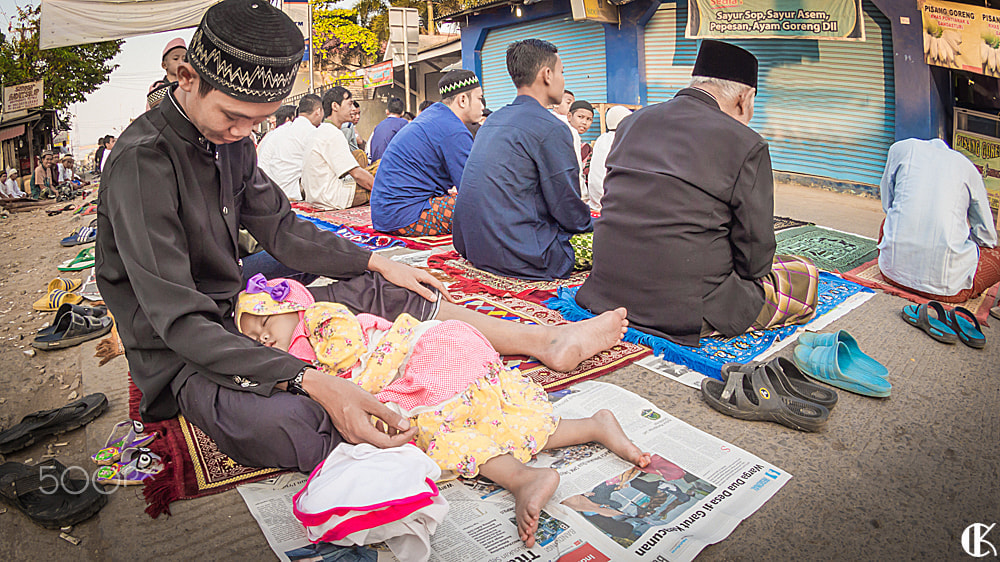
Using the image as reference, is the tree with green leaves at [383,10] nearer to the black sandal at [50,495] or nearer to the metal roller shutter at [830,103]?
the metal roller shutter at [830,103]

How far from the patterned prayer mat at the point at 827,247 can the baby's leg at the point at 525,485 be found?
3276 mm

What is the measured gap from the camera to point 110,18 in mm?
6449

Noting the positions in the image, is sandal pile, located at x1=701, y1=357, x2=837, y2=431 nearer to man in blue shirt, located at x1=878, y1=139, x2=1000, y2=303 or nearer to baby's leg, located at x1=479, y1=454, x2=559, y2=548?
baby's leg, located at x1=479, y1=454, x2=559, y2=548

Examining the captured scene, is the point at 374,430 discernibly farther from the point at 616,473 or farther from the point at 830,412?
the point at 830,412

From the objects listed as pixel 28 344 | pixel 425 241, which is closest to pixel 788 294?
pixel 425 241

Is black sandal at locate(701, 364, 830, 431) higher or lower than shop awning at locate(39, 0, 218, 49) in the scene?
lower

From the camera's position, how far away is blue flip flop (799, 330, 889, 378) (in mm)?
2451

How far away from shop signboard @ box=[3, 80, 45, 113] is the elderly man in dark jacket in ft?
64.2

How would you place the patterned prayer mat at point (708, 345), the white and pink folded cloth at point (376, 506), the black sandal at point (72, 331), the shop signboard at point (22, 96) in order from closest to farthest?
1. the white and pink folded cloth at point (376, 506)
2. the patterned prayer mat at point (708, 345)
3. the black sandal at point (72, 331)
4. the shop signboard at point (22, 96)

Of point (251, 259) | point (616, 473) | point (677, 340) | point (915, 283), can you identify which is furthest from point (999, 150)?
point (251, 259)

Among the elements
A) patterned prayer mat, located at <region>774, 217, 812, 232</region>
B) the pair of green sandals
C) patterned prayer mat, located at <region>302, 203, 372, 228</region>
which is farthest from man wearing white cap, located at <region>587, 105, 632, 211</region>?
the pair of green sandals

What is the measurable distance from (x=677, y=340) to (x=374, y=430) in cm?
165

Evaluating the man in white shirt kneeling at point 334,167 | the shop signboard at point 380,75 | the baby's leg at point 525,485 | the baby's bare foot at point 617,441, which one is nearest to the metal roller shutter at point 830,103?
the man in white shirt kneeling at point 334,167

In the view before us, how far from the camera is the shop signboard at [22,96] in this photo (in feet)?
54.5
